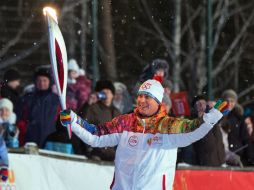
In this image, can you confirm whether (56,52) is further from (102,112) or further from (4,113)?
(4,113)

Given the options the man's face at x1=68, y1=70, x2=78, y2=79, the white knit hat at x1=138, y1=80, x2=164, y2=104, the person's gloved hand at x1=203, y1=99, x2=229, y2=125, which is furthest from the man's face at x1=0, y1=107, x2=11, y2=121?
the person's gloved hand at x1=203, y1=99, x2=229, y2=125

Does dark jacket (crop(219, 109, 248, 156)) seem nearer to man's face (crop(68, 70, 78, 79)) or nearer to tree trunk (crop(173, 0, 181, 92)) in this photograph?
man's face (crop(68, 70, 78, 79))

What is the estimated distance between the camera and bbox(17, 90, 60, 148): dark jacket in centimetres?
1143

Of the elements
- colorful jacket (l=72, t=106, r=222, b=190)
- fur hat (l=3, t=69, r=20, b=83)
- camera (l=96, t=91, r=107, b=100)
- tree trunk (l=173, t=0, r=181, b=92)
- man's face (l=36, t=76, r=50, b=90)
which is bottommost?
colorful jacket (l=72, t=106, r=222, b=190)

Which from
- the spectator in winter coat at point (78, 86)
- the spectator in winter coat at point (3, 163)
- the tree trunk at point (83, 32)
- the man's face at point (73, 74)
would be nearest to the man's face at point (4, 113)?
the spectator in winter coat at point (78, 86)

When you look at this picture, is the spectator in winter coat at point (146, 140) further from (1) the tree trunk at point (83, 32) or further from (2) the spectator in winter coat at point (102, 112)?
(1) the tree trunk at point (83, 32)

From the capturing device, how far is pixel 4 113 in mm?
11258

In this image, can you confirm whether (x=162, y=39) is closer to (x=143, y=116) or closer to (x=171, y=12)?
(x=171, y=12)

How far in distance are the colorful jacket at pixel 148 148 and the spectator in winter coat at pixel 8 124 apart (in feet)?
7.74

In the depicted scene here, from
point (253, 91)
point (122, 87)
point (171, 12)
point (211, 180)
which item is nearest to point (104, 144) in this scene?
point (211, 180)

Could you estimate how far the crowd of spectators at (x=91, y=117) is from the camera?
10727 mm

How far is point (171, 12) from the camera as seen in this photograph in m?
19.7

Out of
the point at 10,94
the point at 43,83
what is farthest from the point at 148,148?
the point at 10,94

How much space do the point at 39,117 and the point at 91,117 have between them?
2.62 feet
